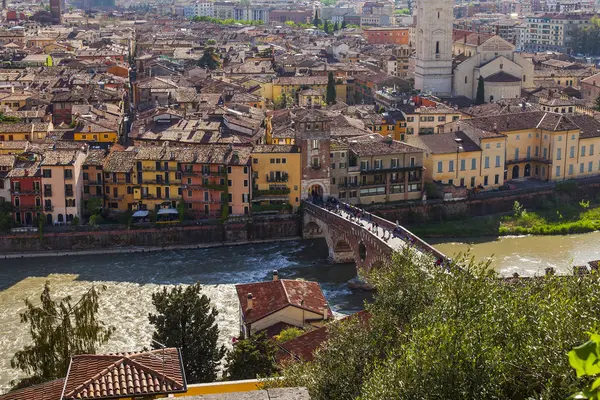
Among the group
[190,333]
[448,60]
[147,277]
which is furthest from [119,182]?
[448,60]

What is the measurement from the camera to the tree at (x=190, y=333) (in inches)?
718

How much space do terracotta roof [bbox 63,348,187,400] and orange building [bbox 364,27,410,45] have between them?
79005mm

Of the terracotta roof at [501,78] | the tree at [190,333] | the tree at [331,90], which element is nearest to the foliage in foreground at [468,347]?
the tree at [190,333]

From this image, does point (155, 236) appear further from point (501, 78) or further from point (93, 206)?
point (501, 78)

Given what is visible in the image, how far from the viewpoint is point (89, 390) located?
12.1m

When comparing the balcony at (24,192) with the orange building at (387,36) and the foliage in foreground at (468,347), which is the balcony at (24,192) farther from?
the orange building at (387,36)

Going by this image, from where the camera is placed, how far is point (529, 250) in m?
32.2

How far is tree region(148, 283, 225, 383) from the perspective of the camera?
1823 cm

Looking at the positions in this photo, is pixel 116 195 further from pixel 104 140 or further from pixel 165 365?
pixel 165 365

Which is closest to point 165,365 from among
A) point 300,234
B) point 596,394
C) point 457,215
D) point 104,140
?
point 596,394

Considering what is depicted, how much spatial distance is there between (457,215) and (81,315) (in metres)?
20.9

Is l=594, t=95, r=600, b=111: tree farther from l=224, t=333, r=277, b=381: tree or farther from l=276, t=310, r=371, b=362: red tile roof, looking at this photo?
l=224, t=333, r=277, b=381: tree

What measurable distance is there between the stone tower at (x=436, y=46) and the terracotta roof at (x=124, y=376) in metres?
42.4

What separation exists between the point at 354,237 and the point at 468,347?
783 inches
